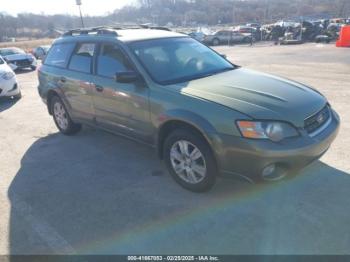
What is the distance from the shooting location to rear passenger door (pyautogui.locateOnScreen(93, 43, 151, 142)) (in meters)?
4.03

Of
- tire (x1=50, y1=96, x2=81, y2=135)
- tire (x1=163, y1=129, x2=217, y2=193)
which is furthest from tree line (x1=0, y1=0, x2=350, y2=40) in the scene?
tire (x1=163, y1=129, x2=217, y2=193)

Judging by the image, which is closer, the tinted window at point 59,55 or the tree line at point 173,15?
the tinted window at point 59,55

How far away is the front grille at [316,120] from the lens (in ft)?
10.8

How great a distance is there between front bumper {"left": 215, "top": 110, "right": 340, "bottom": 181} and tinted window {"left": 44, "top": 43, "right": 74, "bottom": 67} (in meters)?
3.30

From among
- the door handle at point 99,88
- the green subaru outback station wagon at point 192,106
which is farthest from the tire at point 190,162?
→ the door handle at point 99,88

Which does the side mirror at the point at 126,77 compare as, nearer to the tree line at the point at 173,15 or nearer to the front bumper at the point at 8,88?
the front bumper at the point at 8,88

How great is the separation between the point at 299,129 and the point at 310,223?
0.87 metres

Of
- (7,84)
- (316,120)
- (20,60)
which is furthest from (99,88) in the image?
(20,60)

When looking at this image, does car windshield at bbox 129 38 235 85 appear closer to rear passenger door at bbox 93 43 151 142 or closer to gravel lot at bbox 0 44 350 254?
rear passenger door at bbox 93 43 151 142

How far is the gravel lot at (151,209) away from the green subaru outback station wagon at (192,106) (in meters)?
0.39

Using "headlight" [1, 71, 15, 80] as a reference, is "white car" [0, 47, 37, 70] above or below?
below

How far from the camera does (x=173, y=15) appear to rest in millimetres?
91438

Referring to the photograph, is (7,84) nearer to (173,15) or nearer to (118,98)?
(118,98)

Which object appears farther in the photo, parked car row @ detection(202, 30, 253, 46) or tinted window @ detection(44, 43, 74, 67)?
parked car row @ detection(202, 30, 253, 46)
